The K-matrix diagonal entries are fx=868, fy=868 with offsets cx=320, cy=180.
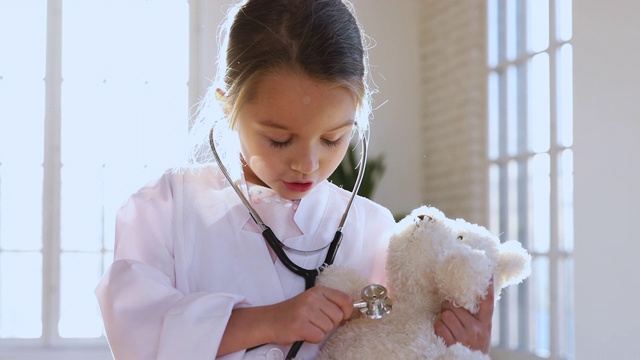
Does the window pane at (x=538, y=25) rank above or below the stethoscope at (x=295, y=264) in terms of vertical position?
above

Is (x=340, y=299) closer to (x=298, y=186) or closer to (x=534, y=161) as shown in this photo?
(x=298, y=186)

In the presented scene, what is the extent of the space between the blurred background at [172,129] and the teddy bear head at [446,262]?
3.04 m

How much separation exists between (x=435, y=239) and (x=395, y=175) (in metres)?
4.61

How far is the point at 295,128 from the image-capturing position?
119 centimetres

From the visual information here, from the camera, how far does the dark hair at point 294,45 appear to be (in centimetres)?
123

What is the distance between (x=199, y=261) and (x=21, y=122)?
437 centimetres

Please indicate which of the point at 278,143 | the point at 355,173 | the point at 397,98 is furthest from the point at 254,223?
the point at 397,98

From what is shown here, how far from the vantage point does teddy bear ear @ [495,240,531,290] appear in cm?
128

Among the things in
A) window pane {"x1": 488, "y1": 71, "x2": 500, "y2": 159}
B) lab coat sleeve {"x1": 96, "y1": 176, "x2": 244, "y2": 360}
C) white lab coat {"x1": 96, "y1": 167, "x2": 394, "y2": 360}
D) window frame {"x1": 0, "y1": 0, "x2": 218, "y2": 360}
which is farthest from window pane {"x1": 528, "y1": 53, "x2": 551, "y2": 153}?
lab coat sleeve {"x1": 96, "y1": 176, "x2": 244, "y2": 360}

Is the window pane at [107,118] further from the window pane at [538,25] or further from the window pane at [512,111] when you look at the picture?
the window pane at [538,25]

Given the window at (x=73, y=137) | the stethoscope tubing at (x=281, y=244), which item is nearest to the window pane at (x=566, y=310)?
the window at (x=73, y=137)

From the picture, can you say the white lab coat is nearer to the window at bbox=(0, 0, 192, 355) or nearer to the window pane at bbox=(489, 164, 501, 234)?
the window pane at bbox=(489, 164, 501, 234)

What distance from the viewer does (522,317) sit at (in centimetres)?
467

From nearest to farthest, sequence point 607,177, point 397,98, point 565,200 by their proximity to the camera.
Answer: point 607,177, point 565,200, point 397,98
